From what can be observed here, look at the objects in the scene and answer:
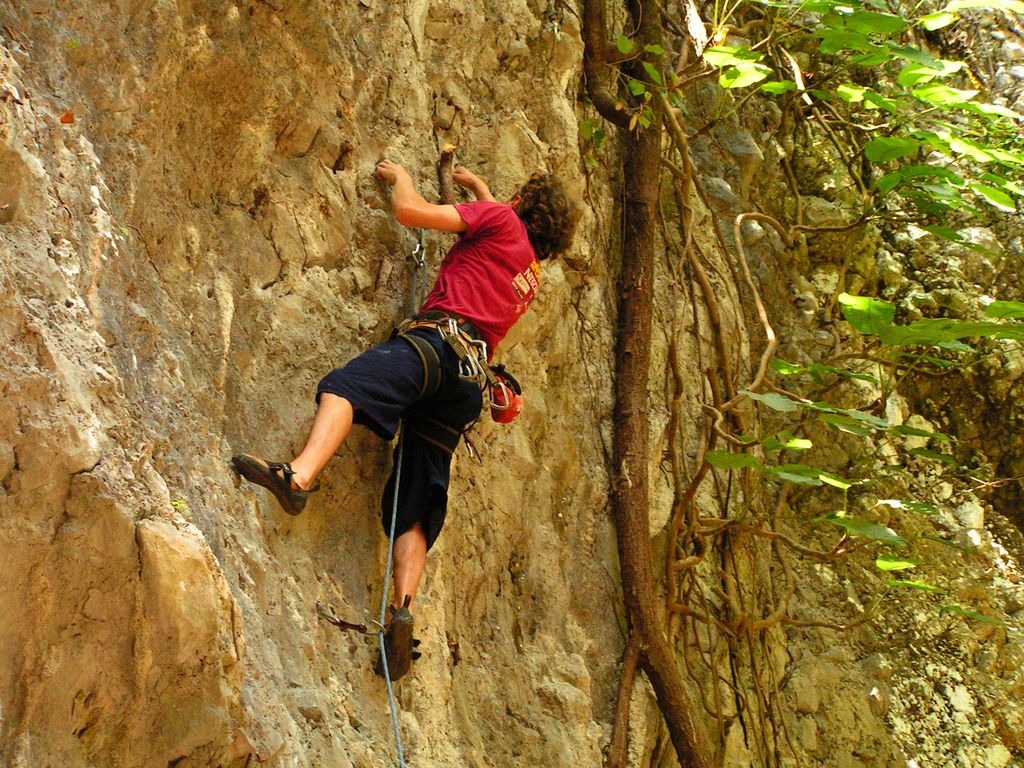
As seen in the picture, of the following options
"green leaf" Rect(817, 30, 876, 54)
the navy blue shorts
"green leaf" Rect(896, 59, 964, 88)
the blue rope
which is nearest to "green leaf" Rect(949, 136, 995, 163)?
"green leaf" Rect(896, 59, 964, 88)

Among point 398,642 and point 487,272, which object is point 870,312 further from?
point 398,642

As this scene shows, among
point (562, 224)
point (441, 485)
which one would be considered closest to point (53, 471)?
point (441, 485)

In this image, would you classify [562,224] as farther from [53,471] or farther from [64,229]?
[53,471]

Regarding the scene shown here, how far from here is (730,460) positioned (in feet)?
11.0

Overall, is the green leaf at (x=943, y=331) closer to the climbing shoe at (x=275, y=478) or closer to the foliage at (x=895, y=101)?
the foliage at (x=895, y=101)

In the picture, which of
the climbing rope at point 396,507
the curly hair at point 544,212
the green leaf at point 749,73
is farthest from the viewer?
the green leaf at point 749,73

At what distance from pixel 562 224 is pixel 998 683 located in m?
2.95

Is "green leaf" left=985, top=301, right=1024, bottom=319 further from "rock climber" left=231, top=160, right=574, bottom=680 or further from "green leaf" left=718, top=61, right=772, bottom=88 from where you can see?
"rock climber" left=231, top=160, right=574, bottom=680

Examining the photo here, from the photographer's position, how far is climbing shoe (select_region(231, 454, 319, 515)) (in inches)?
86.6

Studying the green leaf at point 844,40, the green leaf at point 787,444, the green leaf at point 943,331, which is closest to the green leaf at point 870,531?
the green leaf at point 787,444

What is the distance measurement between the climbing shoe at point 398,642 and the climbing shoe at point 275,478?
440 mm

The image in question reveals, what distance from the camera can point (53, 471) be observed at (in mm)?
1736

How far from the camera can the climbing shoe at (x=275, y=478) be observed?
2.20 meters

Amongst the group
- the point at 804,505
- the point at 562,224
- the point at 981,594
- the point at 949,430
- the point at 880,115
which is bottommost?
the point at 981,594
